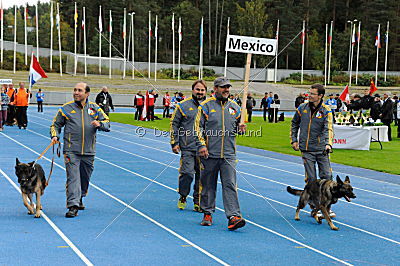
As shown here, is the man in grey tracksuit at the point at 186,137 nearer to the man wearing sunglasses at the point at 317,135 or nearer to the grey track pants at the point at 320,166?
the man wearing sunglasses at the point at 317,135

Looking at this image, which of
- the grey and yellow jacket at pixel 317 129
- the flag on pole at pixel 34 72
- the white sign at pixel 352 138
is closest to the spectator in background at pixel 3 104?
the flag on pole at pixel 34 72

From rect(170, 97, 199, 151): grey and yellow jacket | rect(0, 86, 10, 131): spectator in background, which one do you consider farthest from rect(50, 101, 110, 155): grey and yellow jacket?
rect(0, 86, 10, 131): spectator in background

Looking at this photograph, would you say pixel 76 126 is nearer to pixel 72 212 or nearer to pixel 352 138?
pixel 72 212

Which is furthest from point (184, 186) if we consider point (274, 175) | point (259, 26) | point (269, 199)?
point (259, 26)

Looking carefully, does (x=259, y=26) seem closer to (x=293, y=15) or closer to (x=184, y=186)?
(x=293, y=15)

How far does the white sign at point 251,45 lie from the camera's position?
35.7 feet

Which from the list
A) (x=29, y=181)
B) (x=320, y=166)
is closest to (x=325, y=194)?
(x=320, y=166)

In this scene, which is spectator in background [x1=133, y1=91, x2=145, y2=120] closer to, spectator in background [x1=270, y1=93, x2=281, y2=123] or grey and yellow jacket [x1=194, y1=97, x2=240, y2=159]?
spectator in background [x1=270, y1=93, x2=281, y2=123]

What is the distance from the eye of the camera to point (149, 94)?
3728 centimetres

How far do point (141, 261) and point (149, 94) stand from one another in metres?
30.6

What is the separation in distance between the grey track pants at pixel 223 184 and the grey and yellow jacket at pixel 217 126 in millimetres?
124

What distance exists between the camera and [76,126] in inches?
381

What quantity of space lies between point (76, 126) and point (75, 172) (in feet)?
2.32

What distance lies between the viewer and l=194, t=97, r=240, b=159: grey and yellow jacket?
29.0 ft
